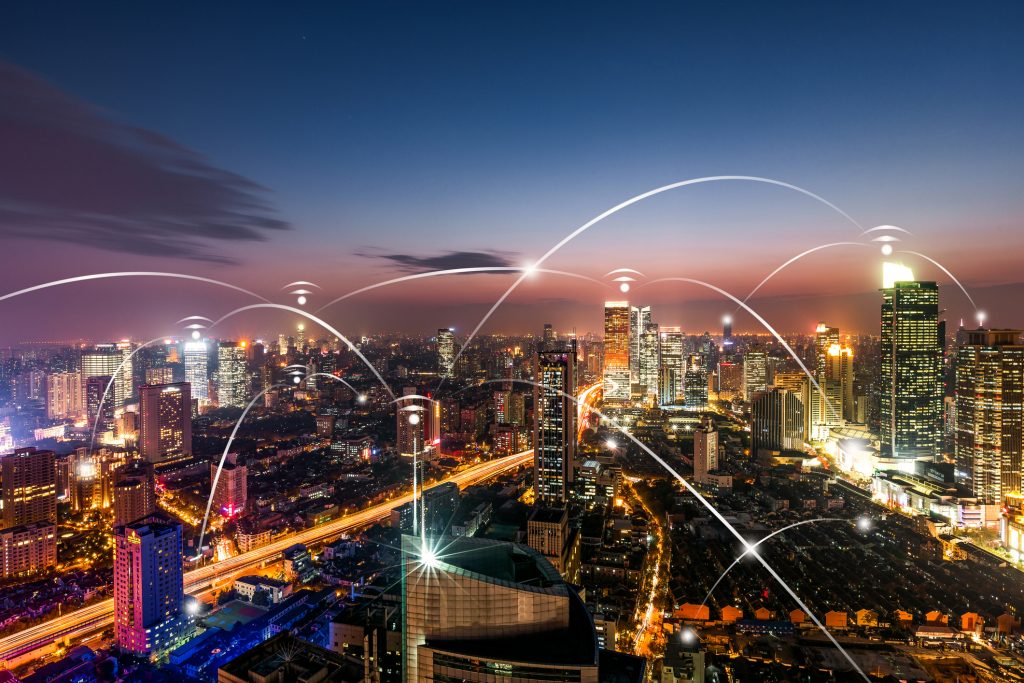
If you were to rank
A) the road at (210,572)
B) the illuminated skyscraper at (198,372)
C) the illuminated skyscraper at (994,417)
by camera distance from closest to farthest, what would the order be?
1. the road at (210,572)
2. the illuminated skyscraper at (994,417)
3. the illuminated skyscraper at (198,372)

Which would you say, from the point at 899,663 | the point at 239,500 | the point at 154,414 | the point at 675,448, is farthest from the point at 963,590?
the point at 154,414

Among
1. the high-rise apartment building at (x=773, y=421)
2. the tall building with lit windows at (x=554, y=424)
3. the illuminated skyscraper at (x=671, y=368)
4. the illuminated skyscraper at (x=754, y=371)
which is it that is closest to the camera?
the tall building with lit windows at (x=554, y=424)

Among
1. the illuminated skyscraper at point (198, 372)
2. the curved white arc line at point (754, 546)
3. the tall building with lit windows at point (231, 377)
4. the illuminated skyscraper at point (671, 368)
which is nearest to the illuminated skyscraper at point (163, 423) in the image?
the tall building with lit windows at point (231, 377)

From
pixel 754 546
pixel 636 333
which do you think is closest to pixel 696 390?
pixel 636 333

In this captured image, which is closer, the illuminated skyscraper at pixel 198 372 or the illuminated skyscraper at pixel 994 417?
the illuminated skyscraper at pixel 994 417

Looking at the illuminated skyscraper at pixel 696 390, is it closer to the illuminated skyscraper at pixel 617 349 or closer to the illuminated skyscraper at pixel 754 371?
the illuminated skyscraper at pixel 754 371

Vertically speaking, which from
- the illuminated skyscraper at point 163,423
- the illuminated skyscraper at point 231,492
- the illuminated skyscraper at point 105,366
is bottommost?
the illuminated skyscraper at point 231,492

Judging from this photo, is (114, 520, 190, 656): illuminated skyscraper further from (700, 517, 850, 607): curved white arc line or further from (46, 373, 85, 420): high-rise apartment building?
(46, 373, 85, 420): high-rise apartment building
